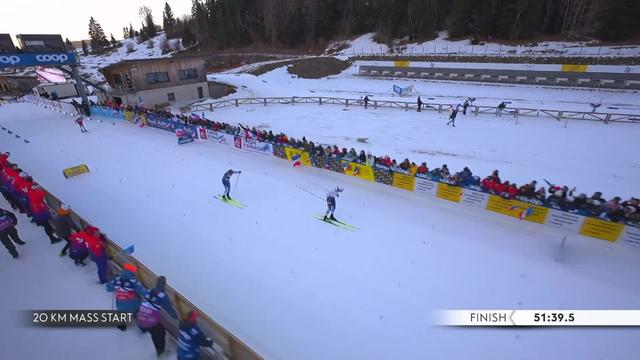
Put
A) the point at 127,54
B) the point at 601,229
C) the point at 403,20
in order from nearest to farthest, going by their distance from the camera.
Result: the point at 601,229
the point at 403,20
the point at 127,54

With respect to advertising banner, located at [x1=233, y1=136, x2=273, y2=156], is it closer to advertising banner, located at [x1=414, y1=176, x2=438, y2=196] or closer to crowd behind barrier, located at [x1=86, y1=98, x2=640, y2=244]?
crowd behind barrier, located at [x1=86, y1=98, x2=640, y2=244]

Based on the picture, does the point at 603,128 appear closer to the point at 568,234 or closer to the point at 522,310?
the point at 568,234

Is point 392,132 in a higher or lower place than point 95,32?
lower

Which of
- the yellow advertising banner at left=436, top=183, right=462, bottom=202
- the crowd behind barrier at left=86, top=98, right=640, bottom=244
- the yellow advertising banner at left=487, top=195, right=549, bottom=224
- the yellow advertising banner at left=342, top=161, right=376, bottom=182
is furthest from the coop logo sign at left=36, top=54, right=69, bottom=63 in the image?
the yellow advertising banner at left=487, top=195, right=549, bottom=224

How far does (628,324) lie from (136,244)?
537 inches

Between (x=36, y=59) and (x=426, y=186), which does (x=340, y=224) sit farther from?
(x=36, y=59)

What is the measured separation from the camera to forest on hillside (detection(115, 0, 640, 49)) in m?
39.0

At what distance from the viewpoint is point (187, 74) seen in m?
32.4

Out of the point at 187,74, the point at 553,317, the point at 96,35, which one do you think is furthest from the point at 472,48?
the point at 96,35

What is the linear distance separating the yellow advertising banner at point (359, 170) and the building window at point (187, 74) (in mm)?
25767

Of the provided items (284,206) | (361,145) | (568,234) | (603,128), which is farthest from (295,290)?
(603,128)

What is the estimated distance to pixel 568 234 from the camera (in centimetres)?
998

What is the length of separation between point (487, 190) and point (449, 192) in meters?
1.35

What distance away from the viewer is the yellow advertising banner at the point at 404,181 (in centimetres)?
1263
